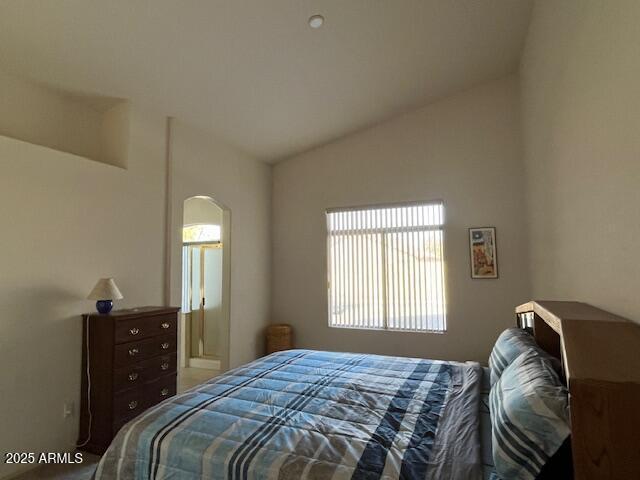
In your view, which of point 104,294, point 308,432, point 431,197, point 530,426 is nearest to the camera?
point 530,426

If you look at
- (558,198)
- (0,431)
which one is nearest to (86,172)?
(0,431)

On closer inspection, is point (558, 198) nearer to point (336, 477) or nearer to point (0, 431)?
point (336, 477)

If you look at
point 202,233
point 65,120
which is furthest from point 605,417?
point 202,233

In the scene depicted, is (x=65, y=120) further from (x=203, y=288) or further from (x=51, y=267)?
(x=203, y=288)

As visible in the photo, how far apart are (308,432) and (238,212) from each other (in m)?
3.64

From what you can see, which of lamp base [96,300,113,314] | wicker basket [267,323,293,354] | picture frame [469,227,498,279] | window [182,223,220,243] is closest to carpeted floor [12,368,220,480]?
lamp base [96,300,113,314]

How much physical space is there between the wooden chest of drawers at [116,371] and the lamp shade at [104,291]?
0.50ft

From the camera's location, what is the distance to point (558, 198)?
2.60 meters

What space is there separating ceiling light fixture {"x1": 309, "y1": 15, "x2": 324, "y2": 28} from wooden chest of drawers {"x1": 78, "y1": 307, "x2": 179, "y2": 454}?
2.81 m

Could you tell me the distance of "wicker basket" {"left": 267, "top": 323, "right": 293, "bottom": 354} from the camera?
193 inches

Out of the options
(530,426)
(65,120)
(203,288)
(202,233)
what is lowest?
(530,426)

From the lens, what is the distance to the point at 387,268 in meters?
4.70

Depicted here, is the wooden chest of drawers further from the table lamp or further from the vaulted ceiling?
the vaulted ceiling

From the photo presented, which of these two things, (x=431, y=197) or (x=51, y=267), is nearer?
(x=51, y=267)
